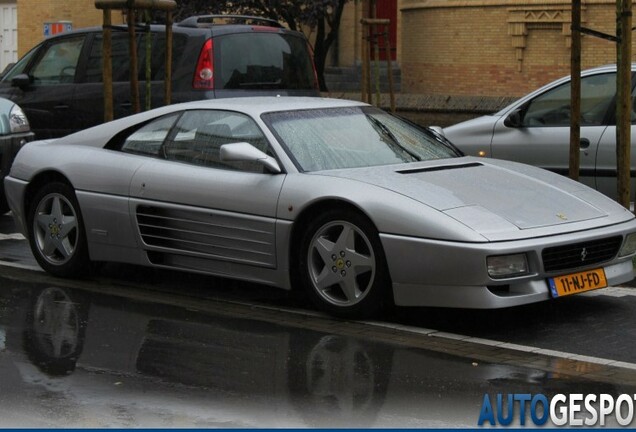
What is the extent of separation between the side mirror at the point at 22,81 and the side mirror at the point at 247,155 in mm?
7533

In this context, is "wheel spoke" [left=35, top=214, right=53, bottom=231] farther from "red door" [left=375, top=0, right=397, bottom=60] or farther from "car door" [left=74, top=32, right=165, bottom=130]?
"red door" [left=375, top=0, right=397, bottom=60]

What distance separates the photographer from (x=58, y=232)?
10.1 metres

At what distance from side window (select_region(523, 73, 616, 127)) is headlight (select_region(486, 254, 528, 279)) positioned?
4838 millimetres

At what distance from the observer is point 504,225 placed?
26.6 feet

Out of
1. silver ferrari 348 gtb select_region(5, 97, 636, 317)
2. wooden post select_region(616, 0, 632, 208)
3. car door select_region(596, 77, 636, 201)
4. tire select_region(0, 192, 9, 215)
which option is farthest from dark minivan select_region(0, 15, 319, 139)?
wooden post select_region(616, 0, 632, 208)

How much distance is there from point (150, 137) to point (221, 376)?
3248 mm

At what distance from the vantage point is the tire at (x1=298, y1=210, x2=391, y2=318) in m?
8.30

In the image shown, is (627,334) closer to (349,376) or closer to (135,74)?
(349,376)

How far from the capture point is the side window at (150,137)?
9.80m

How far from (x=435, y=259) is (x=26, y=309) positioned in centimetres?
277

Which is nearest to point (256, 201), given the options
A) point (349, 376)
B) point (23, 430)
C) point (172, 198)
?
point (172, 198)

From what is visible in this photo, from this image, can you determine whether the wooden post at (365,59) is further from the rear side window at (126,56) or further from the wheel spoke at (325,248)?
the wheel spoke at (325,248)

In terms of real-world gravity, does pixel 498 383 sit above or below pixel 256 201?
below

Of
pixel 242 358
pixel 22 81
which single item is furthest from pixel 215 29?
pixel 242 358
